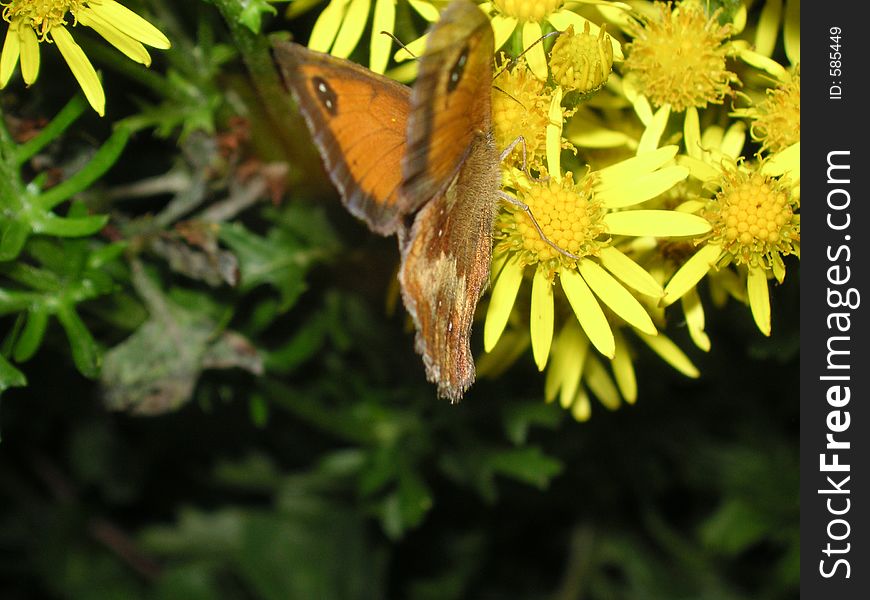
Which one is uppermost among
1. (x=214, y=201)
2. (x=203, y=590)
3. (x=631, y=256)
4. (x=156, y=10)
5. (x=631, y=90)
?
(x=156, y=10)

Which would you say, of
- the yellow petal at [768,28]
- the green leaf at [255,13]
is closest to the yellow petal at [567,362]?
the yellow petal at [768,28]

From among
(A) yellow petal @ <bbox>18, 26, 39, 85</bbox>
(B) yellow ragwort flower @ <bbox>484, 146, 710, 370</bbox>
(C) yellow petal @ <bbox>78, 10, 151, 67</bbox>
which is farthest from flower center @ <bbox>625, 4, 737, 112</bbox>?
(A) yellow petal @ <bbox>18, 26, 39, 85</bbox>

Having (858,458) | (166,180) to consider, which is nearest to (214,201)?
(166,180)

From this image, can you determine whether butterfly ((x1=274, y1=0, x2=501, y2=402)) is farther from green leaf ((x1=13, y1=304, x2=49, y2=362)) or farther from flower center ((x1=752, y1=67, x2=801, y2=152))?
green leaf ((x1=13, y1=304, x2=49, y2=362))

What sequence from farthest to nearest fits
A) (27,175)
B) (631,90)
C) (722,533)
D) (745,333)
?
(722,533), (745,333), (27,175), (631,90)

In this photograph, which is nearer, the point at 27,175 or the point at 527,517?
the point at 27,175

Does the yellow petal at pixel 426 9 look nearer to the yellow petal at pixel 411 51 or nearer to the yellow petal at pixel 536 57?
the yellow petal at pixel 411 51

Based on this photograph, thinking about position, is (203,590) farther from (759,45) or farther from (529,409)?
(759,45)
